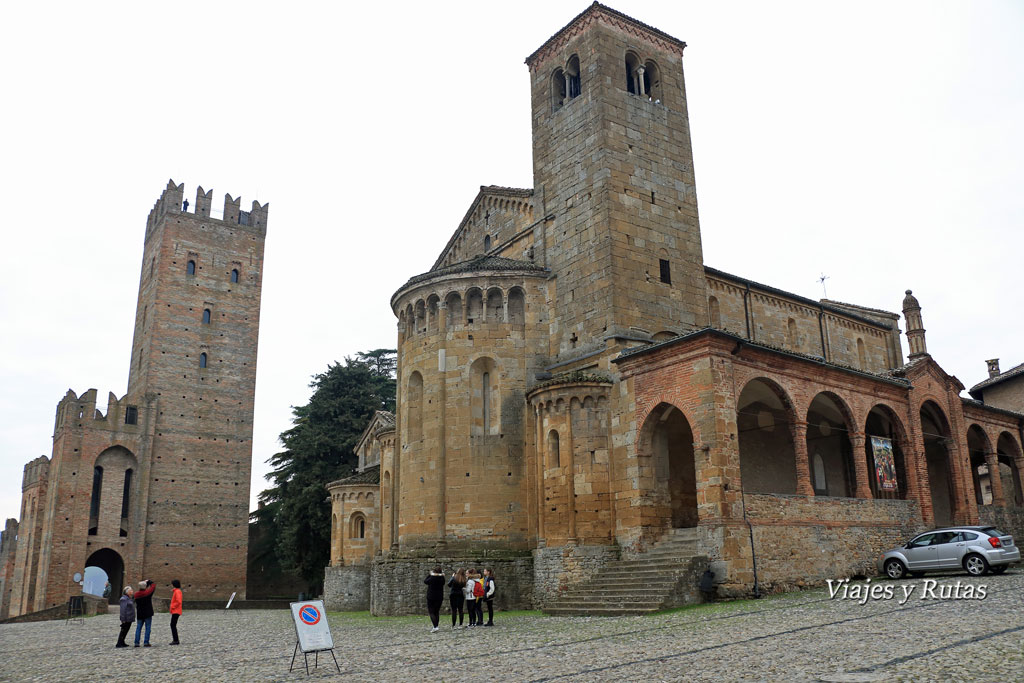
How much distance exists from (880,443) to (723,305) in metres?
8.25

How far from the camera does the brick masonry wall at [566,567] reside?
23.3 m

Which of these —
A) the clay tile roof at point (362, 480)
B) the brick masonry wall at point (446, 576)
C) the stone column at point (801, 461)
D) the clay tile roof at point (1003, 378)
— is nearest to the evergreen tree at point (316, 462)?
the clay tile roof at point (362, 480)

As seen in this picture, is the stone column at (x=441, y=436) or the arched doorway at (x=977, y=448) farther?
the arched doorway at (x=977, y=448)

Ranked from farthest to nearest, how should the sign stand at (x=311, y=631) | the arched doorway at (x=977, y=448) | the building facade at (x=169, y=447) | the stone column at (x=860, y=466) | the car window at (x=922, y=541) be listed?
the building facade at (x=169, y=447) < the arched doorway at (x=977, y=448) < the stone column at (x=860, y=466) < the car window at (x=922, y=541) < the sign stand at (x=311, y=631)

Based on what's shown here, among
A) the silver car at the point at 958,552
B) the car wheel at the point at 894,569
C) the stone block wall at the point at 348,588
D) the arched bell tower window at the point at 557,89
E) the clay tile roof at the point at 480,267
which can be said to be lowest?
the stone block wall at the point at 348,588

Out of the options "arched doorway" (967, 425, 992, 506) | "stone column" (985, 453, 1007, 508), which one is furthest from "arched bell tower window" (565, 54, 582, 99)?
"stone column" (985, 453, 1007, 508)

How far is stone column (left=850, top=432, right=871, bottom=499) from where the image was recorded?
2434 centimetres

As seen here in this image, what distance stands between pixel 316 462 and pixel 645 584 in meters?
30.1

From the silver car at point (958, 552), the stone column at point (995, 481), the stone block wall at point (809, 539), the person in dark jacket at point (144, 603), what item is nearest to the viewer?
the person in dark jacket at point (144, 603)

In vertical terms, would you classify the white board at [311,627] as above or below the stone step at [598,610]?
above

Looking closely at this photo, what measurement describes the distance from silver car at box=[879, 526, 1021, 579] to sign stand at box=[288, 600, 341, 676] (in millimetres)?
15950

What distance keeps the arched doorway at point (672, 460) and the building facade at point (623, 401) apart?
0.21 feet

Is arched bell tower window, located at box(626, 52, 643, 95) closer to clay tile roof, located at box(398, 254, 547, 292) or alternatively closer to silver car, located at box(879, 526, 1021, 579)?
clay tile roof, located at box(398, 254, 547, 292)

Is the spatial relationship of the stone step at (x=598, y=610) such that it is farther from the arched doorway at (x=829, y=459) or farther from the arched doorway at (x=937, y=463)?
the arched doorway at (x=937, y=463)
